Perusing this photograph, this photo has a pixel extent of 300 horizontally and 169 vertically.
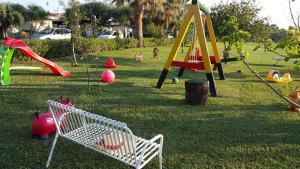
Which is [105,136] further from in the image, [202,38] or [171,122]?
[202,38]

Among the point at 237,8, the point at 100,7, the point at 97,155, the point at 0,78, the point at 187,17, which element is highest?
the point at 100,7

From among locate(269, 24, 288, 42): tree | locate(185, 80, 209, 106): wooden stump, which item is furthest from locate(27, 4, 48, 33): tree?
locate(185, 80, 209, 106): wooden stump

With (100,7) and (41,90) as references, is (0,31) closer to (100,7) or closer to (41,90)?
(100,7)

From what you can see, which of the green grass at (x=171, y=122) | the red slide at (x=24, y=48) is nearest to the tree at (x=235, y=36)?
the green grass at (x=171, y=122)

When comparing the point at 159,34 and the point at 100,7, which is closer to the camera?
the point at 159,34

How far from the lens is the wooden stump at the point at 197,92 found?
274 inches

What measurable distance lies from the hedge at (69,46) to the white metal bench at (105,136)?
1103 centimetres

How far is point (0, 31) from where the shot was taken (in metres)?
34.4

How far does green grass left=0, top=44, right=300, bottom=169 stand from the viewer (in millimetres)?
4141

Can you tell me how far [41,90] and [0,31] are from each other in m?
30.3

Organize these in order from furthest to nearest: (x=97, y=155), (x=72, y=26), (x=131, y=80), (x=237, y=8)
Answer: (x=237, y=8) < (x=72, y=26) < (x=131, y=80) < (x=97, y=155)

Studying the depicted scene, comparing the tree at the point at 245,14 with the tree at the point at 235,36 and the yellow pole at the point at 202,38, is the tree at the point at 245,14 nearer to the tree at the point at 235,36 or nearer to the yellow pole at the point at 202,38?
the yellow pole at the point at 202,38

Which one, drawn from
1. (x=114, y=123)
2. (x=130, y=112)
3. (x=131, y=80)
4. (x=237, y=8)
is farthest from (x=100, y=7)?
(x=114, y=123)

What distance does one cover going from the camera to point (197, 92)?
6957 mm
